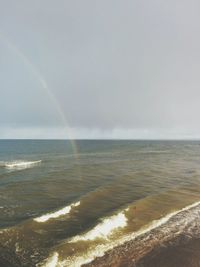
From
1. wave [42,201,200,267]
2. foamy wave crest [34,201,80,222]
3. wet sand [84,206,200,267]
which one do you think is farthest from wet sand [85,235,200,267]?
foamy wave crest [34,201,80,222]

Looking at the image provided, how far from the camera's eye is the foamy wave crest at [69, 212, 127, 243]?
48.8ft

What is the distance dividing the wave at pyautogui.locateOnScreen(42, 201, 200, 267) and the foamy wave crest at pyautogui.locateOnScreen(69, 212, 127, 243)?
0.18ft

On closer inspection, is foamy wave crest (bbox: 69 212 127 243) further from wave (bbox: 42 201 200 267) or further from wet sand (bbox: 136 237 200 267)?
wet sand (bbox: 136 237 200 267)

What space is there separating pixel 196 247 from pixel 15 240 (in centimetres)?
979

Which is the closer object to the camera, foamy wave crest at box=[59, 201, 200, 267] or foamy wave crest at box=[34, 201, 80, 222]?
foamy wave crest at box=[59, 201, 200, 267]

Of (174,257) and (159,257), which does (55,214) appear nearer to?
(159,257)

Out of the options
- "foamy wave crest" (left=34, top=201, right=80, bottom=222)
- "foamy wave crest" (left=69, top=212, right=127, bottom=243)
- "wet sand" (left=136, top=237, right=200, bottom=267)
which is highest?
"foamy wave crest" (left=34, top=201, right=80, bottom=222)

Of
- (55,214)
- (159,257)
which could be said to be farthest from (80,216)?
(159,257)

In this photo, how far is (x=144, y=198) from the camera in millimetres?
23469

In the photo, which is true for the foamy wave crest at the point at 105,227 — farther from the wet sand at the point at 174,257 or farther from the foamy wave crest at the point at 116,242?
the wet sand at the point at 174,257

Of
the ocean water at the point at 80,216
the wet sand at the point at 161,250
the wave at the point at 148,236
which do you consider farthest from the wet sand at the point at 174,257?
the ocean water at the point at 80,216

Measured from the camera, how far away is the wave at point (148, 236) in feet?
41.0

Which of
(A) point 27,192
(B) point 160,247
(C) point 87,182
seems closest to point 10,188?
(A) point 27,192

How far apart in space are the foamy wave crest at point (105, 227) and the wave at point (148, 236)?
0.06 m
